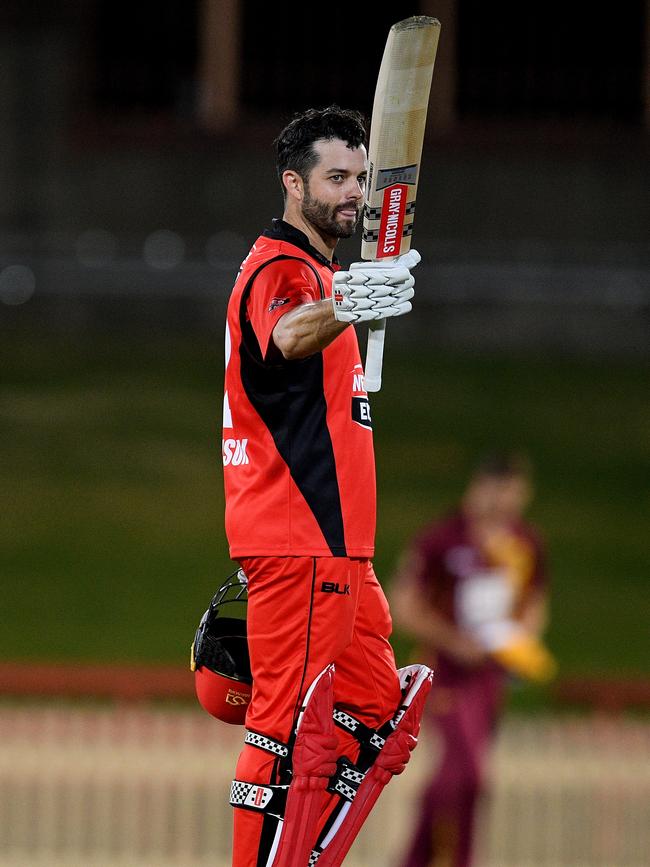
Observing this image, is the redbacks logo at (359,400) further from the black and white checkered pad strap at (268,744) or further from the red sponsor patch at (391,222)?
the black and white checkered pad strap at (268,744)

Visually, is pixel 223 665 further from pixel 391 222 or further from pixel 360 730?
pixel 391 222

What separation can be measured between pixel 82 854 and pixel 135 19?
690 centimetres

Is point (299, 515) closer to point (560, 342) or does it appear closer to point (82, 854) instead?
point (82, 854)

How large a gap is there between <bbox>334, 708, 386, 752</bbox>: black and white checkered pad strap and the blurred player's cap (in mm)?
178

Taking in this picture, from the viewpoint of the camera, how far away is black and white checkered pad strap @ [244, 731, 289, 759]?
9.30 feet

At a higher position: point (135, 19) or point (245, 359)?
point (135, 19)

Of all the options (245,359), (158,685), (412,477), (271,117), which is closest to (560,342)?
(412,477)

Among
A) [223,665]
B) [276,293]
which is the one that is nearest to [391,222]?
[276,293]

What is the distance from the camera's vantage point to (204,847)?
6.63 metres

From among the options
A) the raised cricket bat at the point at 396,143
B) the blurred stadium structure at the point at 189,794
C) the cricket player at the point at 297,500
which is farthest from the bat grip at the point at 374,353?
the blurred stadium structure at the point at 189,794

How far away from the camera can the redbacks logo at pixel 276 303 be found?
2.77m

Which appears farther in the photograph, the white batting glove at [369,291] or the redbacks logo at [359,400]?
the redbacks logo at [359,400]

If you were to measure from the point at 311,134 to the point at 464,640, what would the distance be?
3092 millimetres

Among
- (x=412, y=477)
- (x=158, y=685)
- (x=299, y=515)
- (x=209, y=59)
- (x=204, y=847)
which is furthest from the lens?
(x=209, y=59)
